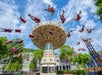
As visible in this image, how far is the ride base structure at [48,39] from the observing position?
41000 mm

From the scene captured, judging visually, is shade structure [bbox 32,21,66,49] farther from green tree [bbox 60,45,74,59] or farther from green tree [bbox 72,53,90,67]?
green tree [bbox 72,53,90,67]

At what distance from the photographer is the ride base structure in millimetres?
41000

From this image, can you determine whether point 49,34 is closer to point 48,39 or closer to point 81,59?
point 48,39

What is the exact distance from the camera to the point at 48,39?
43.1 metres

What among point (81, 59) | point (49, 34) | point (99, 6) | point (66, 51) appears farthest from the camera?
point (81, 59)

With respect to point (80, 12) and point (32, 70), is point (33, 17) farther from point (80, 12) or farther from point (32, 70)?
point (32, 70)

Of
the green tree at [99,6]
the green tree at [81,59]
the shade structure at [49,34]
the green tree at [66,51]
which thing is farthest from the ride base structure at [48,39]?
the green tree at [81,59]

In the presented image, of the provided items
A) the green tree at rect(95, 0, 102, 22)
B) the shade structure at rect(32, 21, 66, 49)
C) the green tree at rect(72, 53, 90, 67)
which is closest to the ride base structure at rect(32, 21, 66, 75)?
the shade structure at rect(32, 21, 66, 49)

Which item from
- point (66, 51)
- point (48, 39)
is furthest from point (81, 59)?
point (48, 39)

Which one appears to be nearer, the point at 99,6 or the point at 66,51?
the point at 99,6

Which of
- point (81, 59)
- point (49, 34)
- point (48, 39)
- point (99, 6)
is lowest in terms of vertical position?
point (99, 6)

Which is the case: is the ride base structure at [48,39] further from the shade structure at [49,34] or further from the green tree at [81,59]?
the green tree at [81,59]

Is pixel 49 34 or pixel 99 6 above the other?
pixel 49 34

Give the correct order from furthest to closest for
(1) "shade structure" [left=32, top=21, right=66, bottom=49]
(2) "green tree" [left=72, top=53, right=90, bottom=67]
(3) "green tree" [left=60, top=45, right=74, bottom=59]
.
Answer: (2) "green tree" [left=72, top=53, right=90, bottom=67]
(3) "green tree" [left=60, top=45, right=74, bottom=59]
(1) "shade structure" [left=32, top=21, right=66, bottom=49]
